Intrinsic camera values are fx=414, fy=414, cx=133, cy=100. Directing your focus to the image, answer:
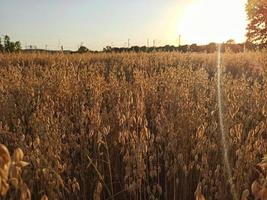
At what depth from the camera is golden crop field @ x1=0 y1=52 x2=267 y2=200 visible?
156 cm

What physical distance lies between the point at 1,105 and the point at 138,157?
2.06 metres

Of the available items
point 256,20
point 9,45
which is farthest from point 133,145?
point 9,45

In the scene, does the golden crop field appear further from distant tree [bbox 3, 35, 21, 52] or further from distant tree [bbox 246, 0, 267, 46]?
distant tree [bbox 3, 35, 21, 52]

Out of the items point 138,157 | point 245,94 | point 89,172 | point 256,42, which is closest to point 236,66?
point 245,94

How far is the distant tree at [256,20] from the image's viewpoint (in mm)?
19469

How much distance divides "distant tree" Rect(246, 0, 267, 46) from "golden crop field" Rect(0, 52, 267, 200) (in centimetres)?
1651

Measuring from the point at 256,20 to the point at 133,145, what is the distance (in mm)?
19629

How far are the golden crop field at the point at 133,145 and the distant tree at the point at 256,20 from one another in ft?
54.2

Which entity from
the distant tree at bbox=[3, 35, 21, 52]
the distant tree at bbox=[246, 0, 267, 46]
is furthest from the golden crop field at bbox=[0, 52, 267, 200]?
the distant tree at bbox=[3, 35, 21, 52]

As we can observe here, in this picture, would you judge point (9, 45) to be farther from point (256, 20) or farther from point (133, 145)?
point (133, 145)

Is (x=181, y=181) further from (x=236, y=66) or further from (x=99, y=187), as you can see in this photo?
(x=236, y=66)

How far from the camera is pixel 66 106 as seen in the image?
3.40 meters

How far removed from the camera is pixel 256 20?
19.9 m

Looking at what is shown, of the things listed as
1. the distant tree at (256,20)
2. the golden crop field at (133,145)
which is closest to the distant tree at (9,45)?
the distant tree at (256,20)
